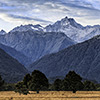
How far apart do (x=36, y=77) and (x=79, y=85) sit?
16223mm

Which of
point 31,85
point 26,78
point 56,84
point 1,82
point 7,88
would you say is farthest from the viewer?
point 7,88

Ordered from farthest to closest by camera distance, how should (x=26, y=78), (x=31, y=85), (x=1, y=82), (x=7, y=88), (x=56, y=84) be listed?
1. (x=7, y=88)
2. (x=56, y=84)
3. (x=1, y=82)
4. (x=26, y=78)
5. (x=31, y=85)

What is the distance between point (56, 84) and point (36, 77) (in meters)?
39.1

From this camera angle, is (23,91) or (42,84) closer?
(23,91)

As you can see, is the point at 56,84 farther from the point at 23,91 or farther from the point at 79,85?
the point at 23,91

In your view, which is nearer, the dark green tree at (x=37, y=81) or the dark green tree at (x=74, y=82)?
the dark green tree at (x=37, y=81)

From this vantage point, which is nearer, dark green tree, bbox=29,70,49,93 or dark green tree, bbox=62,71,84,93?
dark green tree, bbox=29,70,49,93

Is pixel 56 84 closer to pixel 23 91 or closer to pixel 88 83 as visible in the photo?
pixel 88 83

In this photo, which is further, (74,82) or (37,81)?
(74,82)

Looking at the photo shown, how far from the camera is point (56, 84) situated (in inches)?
5694

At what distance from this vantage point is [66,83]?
11275cm

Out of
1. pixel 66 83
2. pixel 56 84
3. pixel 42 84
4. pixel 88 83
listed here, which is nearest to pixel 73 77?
pixel 66 83

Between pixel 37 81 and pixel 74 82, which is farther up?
pixel 37 81

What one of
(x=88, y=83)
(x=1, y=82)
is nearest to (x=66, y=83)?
(x=1, y=82)
